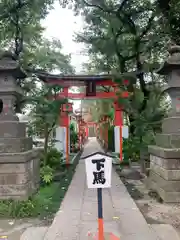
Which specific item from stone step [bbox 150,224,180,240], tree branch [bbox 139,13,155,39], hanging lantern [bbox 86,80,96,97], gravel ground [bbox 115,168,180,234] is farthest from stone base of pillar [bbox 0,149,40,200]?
tree branch [bbox 139,13,155,39]

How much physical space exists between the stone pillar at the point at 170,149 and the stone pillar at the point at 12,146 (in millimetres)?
3354

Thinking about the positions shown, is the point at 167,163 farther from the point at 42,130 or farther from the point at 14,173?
the point at 42,130

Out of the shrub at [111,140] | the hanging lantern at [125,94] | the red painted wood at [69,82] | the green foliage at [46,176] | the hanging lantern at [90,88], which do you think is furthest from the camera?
the shrub at [111,140]

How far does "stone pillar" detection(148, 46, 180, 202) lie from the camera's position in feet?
20.5

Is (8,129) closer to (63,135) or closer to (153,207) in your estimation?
(153,207)

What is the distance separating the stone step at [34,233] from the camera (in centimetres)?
440

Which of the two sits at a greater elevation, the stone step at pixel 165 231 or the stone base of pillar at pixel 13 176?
the stone base of pillar at pixel 13 176

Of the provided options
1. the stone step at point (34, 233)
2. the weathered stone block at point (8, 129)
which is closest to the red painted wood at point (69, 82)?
the weathered stone block at point (8, 129)

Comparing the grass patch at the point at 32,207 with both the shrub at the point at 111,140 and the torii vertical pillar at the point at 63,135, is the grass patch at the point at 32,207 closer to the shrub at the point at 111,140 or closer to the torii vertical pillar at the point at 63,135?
the torii vertical pillar at the point at 63,135

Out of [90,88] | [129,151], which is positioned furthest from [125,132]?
[90,88]

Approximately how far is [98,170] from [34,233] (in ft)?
5.79

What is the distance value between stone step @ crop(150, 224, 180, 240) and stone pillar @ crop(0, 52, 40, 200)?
3083mm

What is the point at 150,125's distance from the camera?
33.0 feet

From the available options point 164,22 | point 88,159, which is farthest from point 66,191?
point 164,22
